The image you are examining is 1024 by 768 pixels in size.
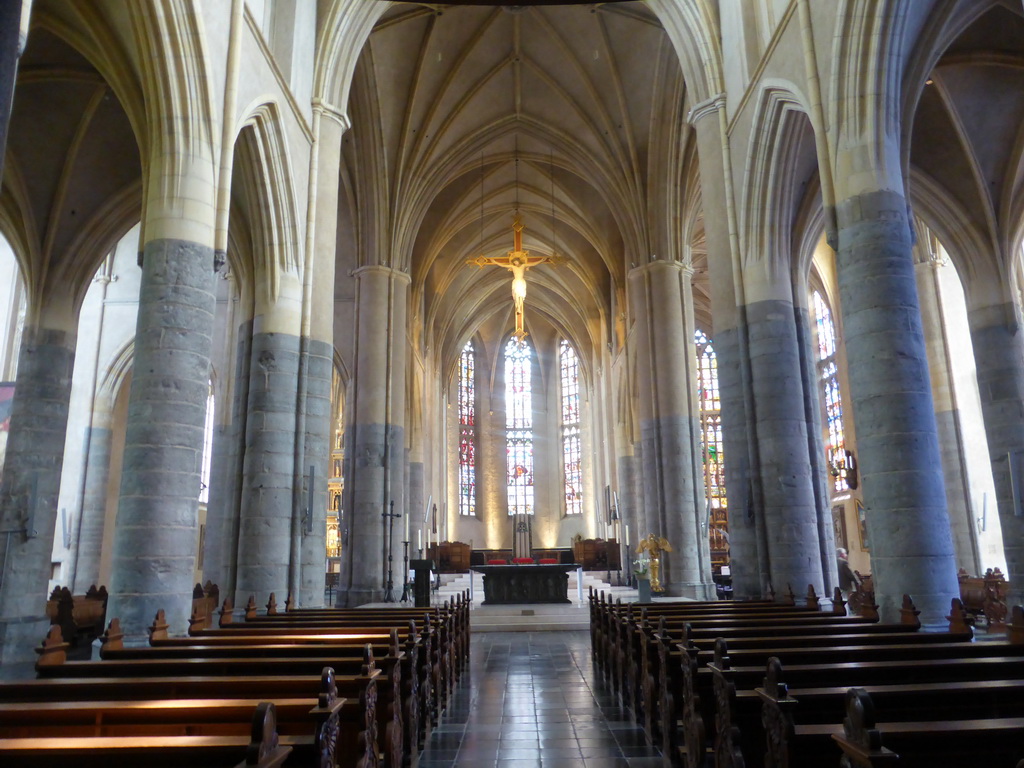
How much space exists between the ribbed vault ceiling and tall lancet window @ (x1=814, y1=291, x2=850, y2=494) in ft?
21.9

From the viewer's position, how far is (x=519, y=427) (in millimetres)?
39375

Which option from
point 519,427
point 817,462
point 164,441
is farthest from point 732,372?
point 519,427

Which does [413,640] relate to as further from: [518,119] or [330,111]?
[518,119]

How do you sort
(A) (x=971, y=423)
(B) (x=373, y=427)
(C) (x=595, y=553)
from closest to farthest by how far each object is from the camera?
(A) (x=971, y=423) < (B) (x=373, y=427) < (C) (x=595, y=553)

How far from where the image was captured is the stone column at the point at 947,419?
16250mm

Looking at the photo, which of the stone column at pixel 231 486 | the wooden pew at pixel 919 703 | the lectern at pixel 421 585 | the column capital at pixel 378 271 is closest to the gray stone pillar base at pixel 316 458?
the stone column at pixel 231 486

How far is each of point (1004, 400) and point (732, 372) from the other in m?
5.35

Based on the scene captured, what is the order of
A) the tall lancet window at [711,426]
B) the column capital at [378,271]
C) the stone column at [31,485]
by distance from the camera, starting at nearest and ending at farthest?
the stone column at [31,485] < the column capital at [378,271] < the tall lancet window at [711,426]

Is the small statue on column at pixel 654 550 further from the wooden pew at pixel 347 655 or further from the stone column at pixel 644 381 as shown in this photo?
the wooden pew at pixel 347 655

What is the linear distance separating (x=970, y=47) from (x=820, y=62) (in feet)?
14.7

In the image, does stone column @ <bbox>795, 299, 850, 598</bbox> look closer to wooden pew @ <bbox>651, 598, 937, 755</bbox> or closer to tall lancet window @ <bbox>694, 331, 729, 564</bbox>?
wooden pew @ <bbox>651, 598, 937, 755</bbox>

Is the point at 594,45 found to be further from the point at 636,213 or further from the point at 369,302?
the point at 369,302

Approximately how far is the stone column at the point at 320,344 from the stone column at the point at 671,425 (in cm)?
899

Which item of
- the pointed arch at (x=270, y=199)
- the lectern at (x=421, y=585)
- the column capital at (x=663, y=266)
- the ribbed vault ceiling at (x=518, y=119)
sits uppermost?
the ribbed vault ceiling at (x=518, y=119)
